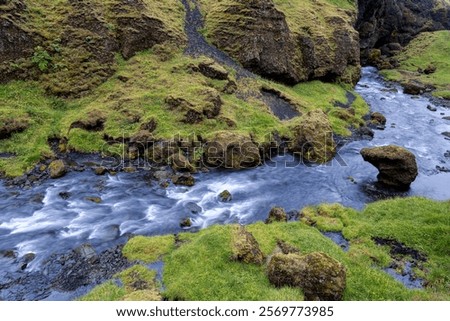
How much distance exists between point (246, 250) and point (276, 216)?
23.0 feet

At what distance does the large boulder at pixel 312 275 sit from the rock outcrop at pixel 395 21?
8913 centimetres

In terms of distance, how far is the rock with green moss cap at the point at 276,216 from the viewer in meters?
25.1

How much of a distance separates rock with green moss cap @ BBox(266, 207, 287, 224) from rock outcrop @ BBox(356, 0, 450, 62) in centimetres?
8165

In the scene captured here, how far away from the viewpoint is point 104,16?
A: 45125 mm

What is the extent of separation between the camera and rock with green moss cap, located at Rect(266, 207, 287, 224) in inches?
989

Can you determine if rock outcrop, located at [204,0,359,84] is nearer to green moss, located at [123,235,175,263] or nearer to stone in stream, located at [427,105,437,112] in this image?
stone in stream, located at [427,105,437,112]

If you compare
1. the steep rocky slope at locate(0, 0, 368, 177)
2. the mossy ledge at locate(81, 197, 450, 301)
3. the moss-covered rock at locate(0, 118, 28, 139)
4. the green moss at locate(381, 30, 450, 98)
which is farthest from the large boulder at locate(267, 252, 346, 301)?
the green moss at locate(381, 30, 450, 98)

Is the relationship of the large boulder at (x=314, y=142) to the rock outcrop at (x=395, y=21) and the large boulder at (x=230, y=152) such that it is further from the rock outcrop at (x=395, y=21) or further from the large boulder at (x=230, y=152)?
the rock outcrop at (x=395, y=21)

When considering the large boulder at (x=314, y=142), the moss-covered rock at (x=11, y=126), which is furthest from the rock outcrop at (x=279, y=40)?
the moss-covered rock at (x=11, y=126)

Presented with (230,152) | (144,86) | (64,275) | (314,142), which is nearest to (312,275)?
(64,275)

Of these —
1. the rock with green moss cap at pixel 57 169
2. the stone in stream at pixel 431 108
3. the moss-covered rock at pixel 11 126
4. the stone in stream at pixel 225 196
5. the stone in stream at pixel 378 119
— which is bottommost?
the stone in stream at pixel 431 108

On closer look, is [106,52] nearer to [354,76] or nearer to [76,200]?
[76,200]

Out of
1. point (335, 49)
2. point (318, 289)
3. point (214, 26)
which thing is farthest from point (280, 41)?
point (318, 289)

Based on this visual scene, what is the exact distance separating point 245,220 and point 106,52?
28811mm
